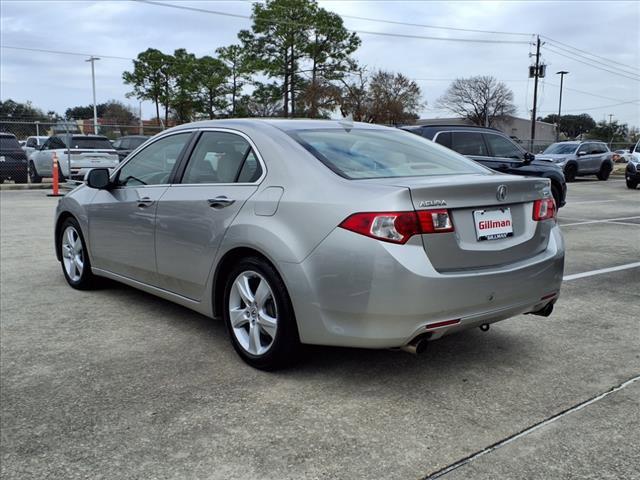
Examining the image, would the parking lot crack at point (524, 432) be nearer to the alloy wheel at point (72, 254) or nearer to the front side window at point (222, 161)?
the front side window at point (222, 161)

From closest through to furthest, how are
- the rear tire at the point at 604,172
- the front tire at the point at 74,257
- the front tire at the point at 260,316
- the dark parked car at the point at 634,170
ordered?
the front tire at the point at 260,316 < the front tire at the point at 74,257 < the dark parked car at the point at 634,170 < the rear tire at the point at 604,172

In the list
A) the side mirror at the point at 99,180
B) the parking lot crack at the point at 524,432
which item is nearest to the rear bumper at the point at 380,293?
the parking lot crack at the point at 524,432

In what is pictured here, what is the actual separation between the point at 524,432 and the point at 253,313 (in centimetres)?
168

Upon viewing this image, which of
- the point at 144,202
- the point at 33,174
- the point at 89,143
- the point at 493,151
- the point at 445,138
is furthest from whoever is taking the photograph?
the point at 33,174

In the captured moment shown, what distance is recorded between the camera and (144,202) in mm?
4703

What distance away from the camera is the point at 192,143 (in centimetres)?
452

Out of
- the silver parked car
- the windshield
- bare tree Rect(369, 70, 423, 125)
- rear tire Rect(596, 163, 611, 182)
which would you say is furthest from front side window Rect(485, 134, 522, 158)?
bare tree Rect(369, 70, 423, 125)

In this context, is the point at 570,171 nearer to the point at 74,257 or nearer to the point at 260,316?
the point at 74,257

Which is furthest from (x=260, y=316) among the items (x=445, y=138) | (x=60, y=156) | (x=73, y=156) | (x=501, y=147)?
(x=60, y=156)

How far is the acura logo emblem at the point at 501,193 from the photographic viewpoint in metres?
3.48

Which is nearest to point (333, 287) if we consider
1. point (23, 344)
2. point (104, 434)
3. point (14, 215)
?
point (104, 434)

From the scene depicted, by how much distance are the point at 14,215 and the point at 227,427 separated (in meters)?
10.4

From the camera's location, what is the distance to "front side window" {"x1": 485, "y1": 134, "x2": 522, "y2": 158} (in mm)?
11391

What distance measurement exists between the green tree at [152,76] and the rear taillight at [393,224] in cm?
6302
